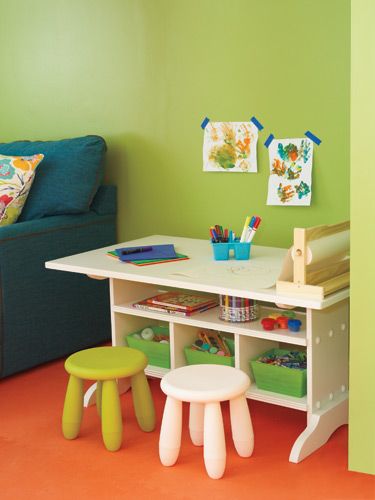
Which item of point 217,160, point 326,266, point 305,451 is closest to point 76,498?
point 305,451

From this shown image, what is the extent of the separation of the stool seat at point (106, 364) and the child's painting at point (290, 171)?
0.83m

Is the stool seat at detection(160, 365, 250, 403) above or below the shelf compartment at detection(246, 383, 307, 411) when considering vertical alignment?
above

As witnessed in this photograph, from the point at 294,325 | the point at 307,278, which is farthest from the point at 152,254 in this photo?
the point at 307,278

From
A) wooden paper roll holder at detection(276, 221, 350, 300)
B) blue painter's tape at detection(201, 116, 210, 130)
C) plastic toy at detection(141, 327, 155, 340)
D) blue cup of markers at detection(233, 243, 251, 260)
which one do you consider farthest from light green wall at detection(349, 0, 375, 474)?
blue painter's tape at detection(201, 116, 210, 130)

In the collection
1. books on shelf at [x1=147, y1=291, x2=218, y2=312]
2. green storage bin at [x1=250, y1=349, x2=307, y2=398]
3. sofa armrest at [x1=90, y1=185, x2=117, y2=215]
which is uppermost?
sofa armrest at [x1=90, y1=185, x2=117, y2=215]

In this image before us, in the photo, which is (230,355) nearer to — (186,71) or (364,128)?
(364,128)

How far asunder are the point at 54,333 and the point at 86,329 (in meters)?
0.17

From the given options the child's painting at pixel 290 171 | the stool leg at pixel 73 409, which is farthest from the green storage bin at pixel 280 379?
the child's painting at pixel 290 171

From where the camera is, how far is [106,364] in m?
2.46

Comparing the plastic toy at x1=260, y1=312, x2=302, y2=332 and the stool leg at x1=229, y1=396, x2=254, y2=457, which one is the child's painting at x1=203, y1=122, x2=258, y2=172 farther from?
the stool leg at x1=229, y1=396, x2=254, y2=457

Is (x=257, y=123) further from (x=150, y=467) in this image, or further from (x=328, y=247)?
(x=150, y=467)

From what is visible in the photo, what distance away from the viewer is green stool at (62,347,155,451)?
2422 mm

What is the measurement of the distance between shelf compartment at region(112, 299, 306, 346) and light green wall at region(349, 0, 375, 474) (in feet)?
0.74

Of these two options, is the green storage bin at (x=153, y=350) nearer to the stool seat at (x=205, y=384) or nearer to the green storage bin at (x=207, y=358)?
the green storage bin at (x=207, y=358)
